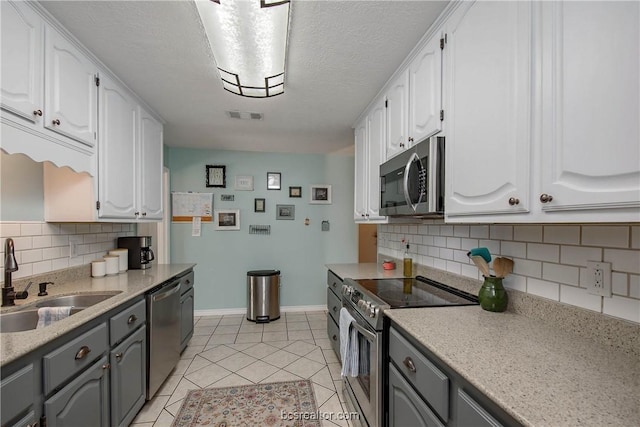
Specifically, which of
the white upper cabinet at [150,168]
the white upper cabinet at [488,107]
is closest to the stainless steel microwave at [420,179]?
the white upper cabinet at [488,107]

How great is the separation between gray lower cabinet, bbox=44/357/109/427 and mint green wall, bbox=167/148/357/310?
2.45 m

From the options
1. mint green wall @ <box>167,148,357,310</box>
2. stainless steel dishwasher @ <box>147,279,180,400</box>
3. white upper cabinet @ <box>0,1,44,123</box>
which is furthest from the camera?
mint green wall @ <box>167,148,357,310</box>

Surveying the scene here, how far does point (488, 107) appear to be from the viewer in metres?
1.08

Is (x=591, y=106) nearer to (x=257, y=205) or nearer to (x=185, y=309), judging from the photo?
(x=185, y=309)

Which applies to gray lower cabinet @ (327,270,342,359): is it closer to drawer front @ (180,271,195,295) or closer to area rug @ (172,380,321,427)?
area rug @ (172,380,321,427)

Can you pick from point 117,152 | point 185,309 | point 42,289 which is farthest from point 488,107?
point 185,309

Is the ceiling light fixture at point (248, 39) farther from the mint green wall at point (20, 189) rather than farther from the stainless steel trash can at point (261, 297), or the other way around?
the stainless steel trash can at point (261, 297)

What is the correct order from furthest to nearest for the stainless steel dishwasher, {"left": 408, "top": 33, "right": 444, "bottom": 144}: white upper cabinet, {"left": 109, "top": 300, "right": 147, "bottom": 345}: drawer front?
the stainless steel dishwasher < {"left": 109, "top": 300, "right": 147, "bottom": 345}: drawer front < {"left": 408, "top": 33, "right": 444, "bottom": 144}: white upper cabinet

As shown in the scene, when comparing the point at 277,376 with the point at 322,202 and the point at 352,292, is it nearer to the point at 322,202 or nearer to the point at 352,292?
the point at 352,292

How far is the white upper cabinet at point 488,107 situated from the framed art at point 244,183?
3042 millimetres

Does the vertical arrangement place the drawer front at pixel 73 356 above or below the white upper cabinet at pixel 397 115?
below

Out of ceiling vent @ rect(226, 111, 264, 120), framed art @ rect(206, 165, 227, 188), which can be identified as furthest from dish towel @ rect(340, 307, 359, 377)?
framed art @ rect(206, 165, 227, 188)

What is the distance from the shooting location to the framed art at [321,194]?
4078 mm

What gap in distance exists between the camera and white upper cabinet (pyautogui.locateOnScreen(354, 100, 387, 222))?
2.20 meters
